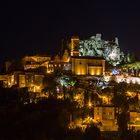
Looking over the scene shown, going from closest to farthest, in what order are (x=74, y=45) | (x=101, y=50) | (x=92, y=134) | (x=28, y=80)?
(x=92, y=134), (x=28, y=80), (x=74, y=45), (x=101, y=50)

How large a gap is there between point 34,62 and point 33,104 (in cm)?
1797

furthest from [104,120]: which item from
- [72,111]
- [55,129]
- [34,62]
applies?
[34,62]

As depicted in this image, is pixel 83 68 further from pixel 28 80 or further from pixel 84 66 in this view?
pixel 28 80

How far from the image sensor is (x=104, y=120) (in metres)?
62.1

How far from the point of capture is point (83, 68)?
74.5 metres

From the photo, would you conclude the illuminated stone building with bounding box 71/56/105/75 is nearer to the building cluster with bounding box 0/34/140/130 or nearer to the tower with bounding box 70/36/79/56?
the building cluster with bounding box 0/34/140/130

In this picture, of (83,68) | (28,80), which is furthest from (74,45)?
(28,80)

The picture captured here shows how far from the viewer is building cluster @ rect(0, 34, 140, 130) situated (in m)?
66.5

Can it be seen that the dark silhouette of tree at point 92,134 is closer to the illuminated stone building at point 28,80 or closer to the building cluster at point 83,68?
the building cluster at point 83,68

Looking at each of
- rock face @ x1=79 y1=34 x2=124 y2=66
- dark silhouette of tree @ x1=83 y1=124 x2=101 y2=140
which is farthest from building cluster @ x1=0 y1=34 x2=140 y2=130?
dark silhouette of tree @ x1=83 y1=124 x2=101 y2=140

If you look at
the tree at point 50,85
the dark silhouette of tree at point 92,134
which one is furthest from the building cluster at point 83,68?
the dark silhouette of tree at point 92,134

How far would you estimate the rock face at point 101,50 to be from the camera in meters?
82.9

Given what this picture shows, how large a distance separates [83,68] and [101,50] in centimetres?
996

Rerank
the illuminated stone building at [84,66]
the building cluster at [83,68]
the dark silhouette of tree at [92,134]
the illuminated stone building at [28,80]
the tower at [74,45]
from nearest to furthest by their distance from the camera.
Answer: the dark silhouette of tree at [92,134] → the building cluster at [83,68] → the illuminated stone building at [28,80] → the illuminated stone building at [84,66] → the tower at [74,45]
